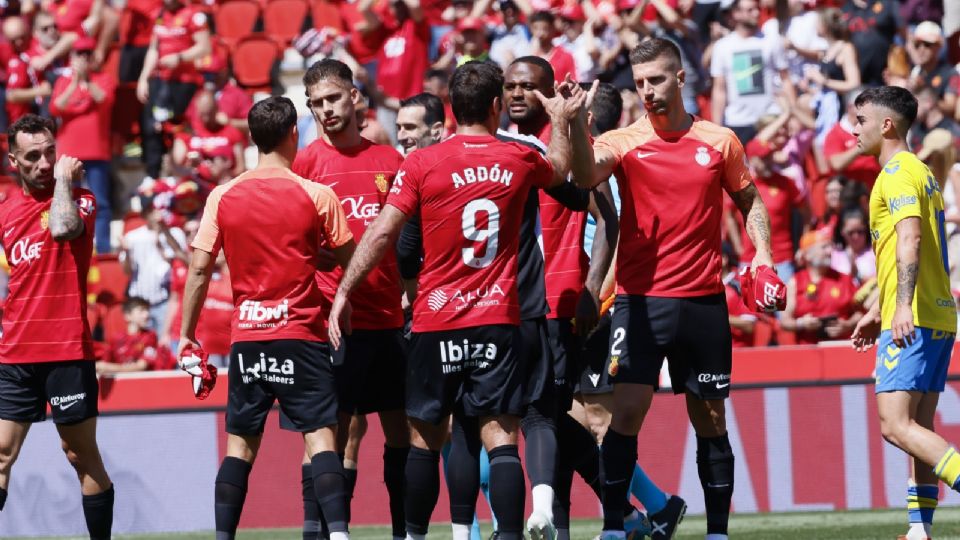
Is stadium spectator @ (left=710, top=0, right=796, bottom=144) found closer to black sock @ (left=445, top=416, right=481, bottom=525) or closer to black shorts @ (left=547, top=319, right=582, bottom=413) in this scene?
black shorts @ (left=547, top=319, right=582, bottom=413)

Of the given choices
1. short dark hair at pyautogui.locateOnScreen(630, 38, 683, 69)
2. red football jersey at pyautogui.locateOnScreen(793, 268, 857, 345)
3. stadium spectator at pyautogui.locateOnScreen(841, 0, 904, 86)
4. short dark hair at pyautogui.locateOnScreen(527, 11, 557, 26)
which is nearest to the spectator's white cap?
stadium spectator at pyautogui.locateOnScreen(841, 0, 904, 86)

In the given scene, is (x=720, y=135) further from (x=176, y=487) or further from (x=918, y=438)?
(x=176, y=487)

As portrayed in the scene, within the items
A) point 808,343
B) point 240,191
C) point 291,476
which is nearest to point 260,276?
point 240,191

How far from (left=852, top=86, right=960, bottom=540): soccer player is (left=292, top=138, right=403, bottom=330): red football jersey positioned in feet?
8.60

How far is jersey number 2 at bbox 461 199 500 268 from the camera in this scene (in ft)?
24.3

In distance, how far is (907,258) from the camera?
810cm

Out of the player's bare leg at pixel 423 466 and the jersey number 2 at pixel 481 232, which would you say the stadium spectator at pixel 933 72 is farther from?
the player's bare leg at pixel 423 466

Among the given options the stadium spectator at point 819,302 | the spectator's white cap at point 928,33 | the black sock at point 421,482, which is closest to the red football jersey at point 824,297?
the stadium spectator at point 819,302

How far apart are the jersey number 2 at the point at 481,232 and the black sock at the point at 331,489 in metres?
1.26

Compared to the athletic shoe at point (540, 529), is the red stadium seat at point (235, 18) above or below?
above

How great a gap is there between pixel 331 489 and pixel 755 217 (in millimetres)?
2666

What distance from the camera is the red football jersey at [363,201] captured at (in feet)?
28.0

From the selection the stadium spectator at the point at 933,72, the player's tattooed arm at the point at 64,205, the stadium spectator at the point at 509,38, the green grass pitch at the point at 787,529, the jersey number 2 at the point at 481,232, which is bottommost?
the green grass pitch at the point at 787,529

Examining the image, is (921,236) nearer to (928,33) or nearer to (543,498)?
(543,498)
